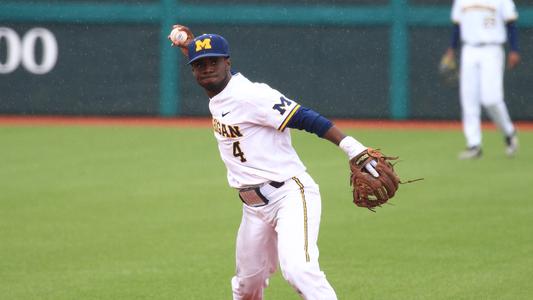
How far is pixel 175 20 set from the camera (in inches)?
774

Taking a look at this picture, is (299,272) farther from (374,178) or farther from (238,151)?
(238,151)

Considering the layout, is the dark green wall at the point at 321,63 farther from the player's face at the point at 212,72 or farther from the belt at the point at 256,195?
the belt at the point at 256,195

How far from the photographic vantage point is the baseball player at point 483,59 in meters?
14.5

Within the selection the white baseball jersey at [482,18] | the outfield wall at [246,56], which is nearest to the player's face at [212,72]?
the white baseball jersey at [482,18]

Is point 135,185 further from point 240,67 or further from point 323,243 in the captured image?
point 240,67

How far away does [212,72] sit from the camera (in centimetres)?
616

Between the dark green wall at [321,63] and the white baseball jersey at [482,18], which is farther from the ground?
the white baseball jersey at [482,18]

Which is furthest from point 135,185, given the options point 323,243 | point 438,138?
point 438,138

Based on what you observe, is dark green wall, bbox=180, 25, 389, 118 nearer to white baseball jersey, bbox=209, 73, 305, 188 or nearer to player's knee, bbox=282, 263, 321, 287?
white baseball jersey, bbox=209, 73, 305, 188

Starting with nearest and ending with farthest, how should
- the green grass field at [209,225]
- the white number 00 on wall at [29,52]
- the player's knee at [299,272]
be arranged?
the player's knee at [299,272] < the green grass field at [209,225] < the white number 00 on wall at [29,52]

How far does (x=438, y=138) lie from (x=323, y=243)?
8.11 m

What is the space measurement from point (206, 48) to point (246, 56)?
44.4 ft

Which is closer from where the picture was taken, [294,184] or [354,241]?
[294,184]

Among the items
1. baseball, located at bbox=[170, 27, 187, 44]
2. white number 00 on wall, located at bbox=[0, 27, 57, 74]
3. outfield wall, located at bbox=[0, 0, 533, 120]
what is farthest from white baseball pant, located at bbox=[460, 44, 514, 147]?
white number 00 on wall, located at bbox=[0, 27, 57, 74]
